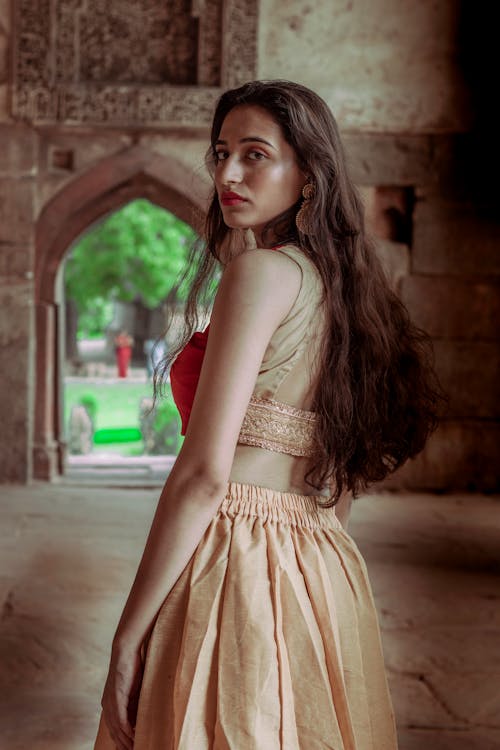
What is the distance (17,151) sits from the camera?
22.6 ft

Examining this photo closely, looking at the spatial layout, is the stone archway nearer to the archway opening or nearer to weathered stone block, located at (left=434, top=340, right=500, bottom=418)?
weathered stone block, located at (left=434, top=340, right=500, bottom=418)

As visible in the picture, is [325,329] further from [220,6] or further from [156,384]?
[220,6]

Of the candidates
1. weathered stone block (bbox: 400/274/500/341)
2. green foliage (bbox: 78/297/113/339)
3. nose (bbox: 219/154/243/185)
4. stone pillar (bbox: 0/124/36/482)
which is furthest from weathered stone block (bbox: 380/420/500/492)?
green foliage (bbox: 78/297/113/339)

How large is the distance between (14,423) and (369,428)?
579cm

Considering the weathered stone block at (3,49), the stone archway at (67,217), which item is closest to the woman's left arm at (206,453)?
the stone archway at (67,217)

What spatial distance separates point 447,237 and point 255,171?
19.5 feet

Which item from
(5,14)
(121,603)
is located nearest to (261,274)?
(121,603)

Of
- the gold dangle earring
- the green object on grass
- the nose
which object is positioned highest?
the nose

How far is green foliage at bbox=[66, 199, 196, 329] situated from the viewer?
1542 centimetres

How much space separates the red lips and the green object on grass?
1348 centimetres

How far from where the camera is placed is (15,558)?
473 centimetres

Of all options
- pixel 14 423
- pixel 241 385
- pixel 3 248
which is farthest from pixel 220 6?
pixel 241 385

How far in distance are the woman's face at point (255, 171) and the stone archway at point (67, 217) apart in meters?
5.37

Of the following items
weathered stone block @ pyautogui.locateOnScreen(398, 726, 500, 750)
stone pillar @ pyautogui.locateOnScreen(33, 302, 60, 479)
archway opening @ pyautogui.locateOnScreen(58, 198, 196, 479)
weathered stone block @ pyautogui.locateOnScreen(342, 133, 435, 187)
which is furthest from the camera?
archway opening @ pyautogui.locateOnScreen(58, 198, 196, 479)
